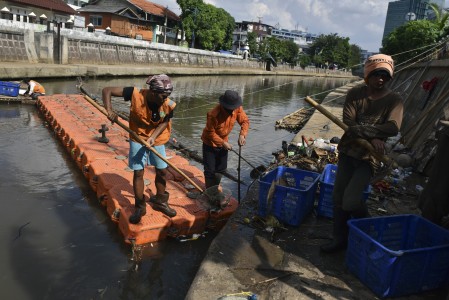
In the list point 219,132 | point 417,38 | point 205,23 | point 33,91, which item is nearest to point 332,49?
point 205,23

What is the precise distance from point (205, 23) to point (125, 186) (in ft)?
153

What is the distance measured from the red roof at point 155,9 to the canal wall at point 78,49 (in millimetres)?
8638

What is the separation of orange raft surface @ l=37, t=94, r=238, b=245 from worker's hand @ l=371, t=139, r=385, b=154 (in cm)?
242

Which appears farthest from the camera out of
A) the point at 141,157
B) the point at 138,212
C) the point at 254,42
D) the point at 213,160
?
the point at 254,42

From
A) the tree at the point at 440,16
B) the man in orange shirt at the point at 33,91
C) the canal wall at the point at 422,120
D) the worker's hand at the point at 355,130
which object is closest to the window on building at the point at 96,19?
the man in orange shirt at the point at 33,91

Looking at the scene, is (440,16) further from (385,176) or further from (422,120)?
(385,176)

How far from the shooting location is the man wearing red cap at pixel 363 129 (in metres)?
3.30

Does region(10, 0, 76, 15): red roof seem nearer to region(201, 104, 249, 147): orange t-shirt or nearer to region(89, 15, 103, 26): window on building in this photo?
region(89, 15, 103, 26): window on building

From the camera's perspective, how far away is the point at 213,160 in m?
5.01

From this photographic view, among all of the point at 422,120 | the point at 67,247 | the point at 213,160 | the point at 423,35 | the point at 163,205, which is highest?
A: the point at 423,35

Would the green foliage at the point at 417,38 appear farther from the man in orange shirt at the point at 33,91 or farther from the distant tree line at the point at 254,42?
the man in orange shirt at the point at 33,91

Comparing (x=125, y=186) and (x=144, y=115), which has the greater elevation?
(x=144, y=115)

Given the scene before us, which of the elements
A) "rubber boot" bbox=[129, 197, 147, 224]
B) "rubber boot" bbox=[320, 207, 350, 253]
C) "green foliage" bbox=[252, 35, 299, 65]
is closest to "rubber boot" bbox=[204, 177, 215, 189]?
"rubber boot" bbox=[129, 197, 147, 224]

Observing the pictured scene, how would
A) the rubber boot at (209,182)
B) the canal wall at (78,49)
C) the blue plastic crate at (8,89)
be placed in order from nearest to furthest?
the rubber boot at (209,182) → the blue plastic crate at (8,89) → the canal wall at (78,49)
